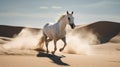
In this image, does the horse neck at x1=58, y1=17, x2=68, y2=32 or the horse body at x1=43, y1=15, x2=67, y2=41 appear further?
the horse body at x1=43, y1=15, x2=67, y2=41

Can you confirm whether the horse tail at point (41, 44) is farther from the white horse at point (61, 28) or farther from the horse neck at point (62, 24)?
the horse neck at point (62, 24)

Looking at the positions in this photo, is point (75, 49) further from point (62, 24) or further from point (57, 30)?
point (62, 24)

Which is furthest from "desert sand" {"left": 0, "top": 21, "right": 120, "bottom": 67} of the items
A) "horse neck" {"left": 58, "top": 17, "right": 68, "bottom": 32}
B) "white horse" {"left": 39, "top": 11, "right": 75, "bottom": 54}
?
"horse neck" {"left": 58, "top": 17, "right": 68, "bottom": 32}

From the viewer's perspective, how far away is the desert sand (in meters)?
10.8

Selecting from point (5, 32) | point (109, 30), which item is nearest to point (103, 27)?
point (109, 30)

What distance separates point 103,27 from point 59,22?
131ft

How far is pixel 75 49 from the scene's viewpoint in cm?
1855

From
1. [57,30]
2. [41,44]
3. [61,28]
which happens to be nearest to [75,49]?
[41,44]

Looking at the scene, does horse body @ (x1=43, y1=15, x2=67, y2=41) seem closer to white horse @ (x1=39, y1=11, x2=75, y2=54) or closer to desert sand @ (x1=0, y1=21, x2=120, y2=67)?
white horse @ (x1=39, y1=11, x2=75, y2=54)

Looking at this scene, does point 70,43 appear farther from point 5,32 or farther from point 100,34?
point 5,32

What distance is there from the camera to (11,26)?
247 feet

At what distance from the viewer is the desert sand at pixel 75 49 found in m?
10.8

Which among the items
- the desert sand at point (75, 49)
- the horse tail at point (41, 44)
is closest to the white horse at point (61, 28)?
the desert sand at point (75, 49)

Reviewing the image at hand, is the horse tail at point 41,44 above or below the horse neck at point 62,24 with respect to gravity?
below
